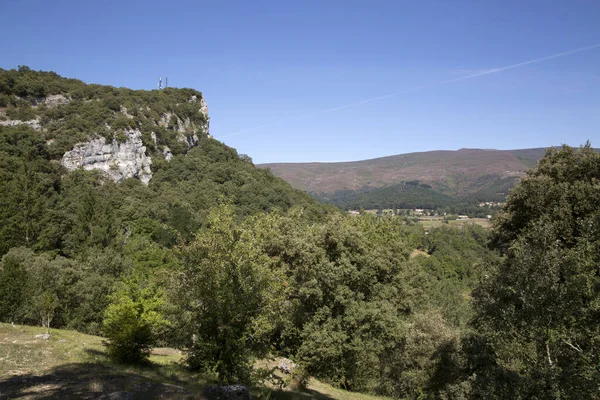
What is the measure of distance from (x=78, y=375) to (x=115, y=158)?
82262 millimetres

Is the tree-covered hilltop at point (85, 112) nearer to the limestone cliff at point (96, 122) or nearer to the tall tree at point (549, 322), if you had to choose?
the limestone cliff at point (96, 122)

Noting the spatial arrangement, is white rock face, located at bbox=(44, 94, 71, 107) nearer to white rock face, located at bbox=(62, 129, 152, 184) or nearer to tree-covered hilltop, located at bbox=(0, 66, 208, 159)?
tree-covered hilltop, located at bbox=(0, 66, 208, 159)

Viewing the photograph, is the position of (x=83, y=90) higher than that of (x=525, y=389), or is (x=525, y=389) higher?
(x=83, y=90)

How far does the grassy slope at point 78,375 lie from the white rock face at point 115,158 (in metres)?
68.3

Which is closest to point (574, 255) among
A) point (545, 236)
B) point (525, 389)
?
point (545, 236)

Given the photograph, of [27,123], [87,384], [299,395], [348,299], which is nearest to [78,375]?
[87,384]

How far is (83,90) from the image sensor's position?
9712cm

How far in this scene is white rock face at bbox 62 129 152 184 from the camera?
3086 inches

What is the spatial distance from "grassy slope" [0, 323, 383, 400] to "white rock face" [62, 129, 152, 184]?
6832 cm

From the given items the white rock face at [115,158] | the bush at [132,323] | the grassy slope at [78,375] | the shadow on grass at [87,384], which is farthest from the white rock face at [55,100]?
the shadow on grass at [87,384]

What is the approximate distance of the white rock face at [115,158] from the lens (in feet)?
257

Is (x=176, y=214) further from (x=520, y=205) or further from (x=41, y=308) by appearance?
(x=520, y=205)

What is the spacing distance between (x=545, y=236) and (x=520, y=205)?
15.6 feet

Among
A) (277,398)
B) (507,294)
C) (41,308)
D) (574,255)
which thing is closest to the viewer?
(574,255)
